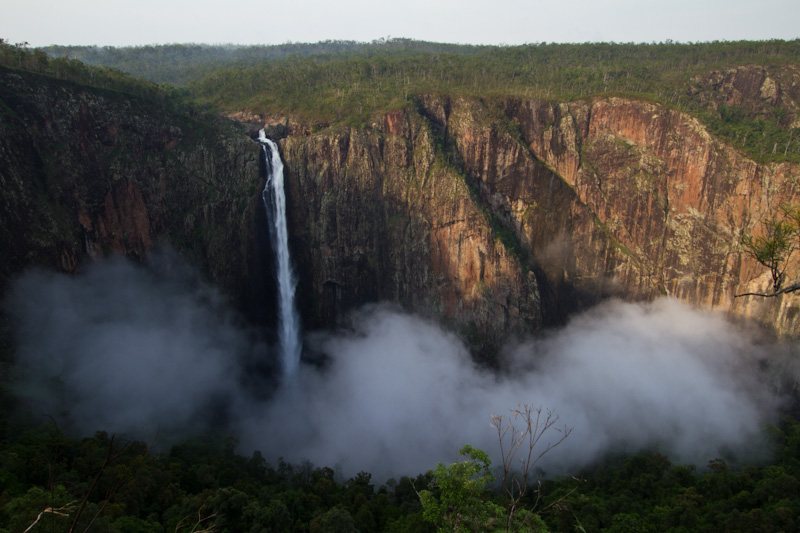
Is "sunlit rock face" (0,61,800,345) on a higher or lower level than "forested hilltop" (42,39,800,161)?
lower

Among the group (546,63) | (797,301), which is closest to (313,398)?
(797,301)

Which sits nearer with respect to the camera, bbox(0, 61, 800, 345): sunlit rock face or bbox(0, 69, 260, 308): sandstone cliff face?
bbox(0, 69, 260, 308): sandstone cliff face

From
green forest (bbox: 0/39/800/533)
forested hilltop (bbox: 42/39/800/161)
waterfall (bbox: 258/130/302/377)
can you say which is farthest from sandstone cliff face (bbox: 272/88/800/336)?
forested hilltop (bbox: 42/39/800/161)

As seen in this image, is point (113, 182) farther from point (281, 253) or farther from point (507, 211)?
point (507, 211)

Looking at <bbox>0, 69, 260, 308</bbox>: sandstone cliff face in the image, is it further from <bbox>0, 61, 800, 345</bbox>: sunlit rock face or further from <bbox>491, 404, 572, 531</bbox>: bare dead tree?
<bbox>491, 404, 572, 531</bbox>: bare dead tree

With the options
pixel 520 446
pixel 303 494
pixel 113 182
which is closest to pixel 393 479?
pixel 303 494
